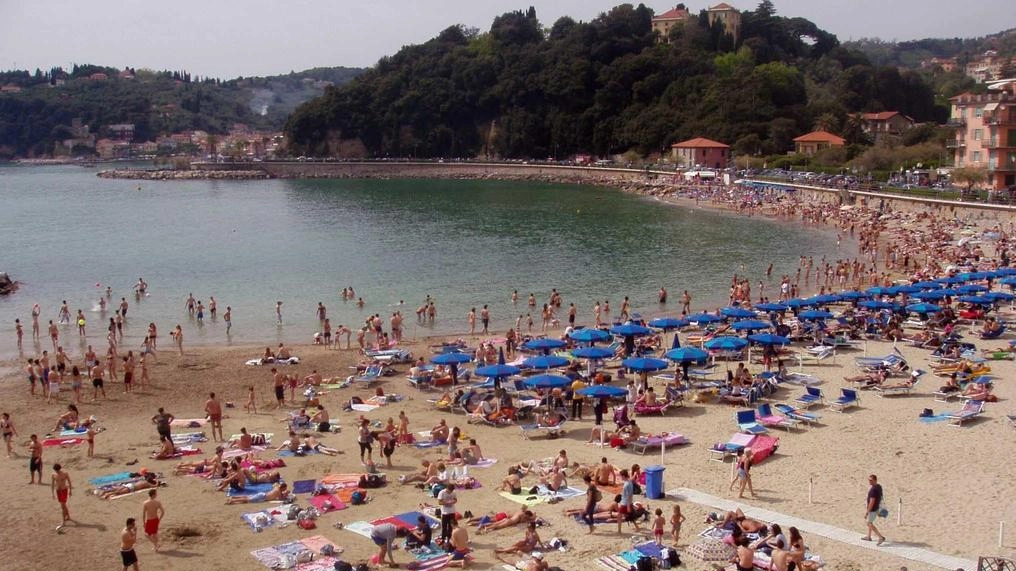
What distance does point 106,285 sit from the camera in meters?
38.2

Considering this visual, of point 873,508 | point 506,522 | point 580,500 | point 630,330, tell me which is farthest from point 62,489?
point 630,330

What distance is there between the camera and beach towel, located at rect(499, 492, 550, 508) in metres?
12.8

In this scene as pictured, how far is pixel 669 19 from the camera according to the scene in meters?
149

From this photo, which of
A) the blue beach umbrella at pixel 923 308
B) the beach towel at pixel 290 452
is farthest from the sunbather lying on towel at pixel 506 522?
the blue beach umbrella at pixel 923 308

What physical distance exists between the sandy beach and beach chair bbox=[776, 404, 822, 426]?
179 mm

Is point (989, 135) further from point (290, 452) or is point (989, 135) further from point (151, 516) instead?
point (151, 516)

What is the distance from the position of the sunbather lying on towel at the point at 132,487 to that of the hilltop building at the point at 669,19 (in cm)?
13858

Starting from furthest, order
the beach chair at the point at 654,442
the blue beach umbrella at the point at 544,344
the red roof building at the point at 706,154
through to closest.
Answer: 1. the red roof building at the point at 706,154
2. the blue beach umbrella at the point at 544,344
3. the beach chair at the point at 654,442

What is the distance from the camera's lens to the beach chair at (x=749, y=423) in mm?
15609

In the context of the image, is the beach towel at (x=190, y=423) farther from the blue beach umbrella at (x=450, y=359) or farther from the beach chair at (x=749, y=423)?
the beach chair at (x=749, y=423)

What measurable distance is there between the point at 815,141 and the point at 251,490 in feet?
262

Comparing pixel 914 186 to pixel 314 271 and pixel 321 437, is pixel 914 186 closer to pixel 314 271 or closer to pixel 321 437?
pixel 314 271

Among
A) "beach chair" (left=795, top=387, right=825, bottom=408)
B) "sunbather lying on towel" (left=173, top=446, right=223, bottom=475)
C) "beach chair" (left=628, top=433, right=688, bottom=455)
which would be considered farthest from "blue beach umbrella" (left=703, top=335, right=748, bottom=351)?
"sunbather lying on towel" (left=173, top=446, right=223, bottom=475)

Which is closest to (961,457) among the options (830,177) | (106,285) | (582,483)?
(582,483)
